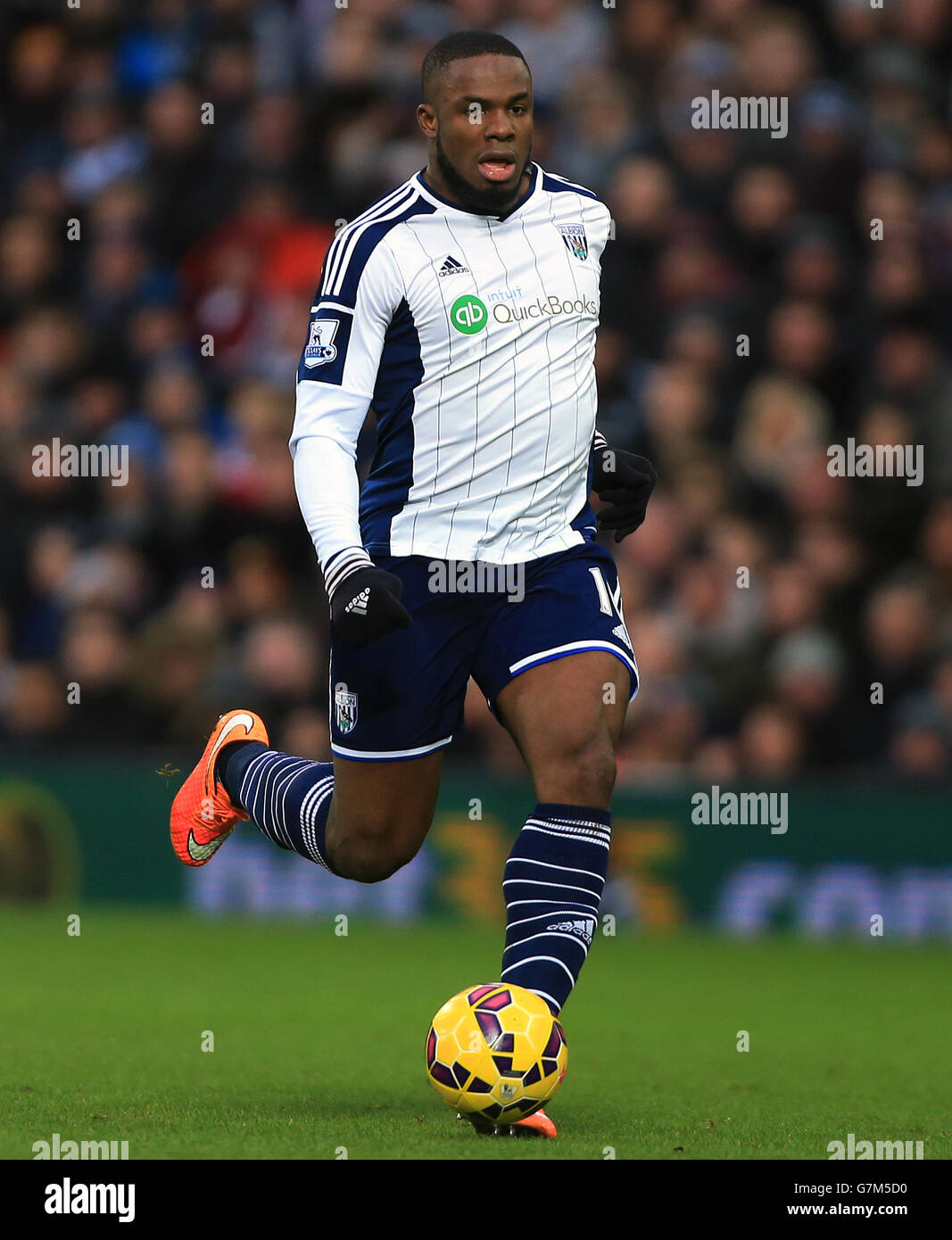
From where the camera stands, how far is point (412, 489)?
5324mm

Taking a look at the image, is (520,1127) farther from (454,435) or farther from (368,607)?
(454,435)

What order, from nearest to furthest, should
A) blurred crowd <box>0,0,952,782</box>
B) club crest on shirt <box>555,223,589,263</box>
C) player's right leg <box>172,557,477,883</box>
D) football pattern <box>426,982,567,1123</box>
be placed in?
football pattern <box>426,982,567,1123</box> → player's right leg <box>172,557,477,883</box> → club crest on shirt <box>555,223,589,263</box> → blurred crowd <box>0,0,952,782</box>

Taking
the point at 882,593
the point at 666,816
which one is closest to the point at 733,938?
the point at 666,816

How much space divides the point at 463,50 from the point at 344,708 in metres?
1.66

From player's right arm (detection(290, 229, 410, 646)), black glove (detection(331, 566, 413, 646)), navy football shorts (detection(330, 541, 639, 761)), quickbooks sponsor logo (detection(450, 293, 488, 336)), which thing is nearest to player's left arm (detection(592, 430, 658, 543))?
navy football shorts (detection(330, 541, 639, 761))

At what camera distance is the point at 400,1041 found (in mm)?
6594

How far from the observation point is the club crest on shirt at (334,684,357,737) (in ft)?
17.4

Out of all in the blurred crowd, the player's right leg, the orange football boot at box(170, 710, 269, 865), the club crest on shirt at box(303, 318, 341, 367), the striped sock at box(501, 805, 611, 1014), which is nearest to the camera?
the striped sock at box(501, 805, 611, 1014)

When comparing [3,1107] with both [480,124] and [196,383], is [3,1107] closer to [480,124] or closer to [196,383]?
[480,124]

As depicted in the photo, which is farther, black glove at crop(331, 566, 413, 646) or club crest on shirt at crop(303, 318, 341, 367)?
club crest on shirt at crop(303, 318, 341, 367)

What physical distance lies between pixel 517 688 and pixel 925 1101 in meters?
1.55

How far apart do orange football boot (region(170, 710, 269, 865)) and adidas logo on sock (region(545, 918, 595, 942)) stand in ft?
5.08

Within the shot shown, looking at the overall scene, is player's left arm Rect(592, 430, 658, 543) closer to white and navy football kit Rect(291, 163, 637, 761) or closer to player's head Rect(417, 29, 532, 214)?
white and navy football kit Rect(291, 163, 637, 761)

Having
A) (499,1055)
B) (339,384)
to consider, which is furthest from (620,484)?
(499,1055)
